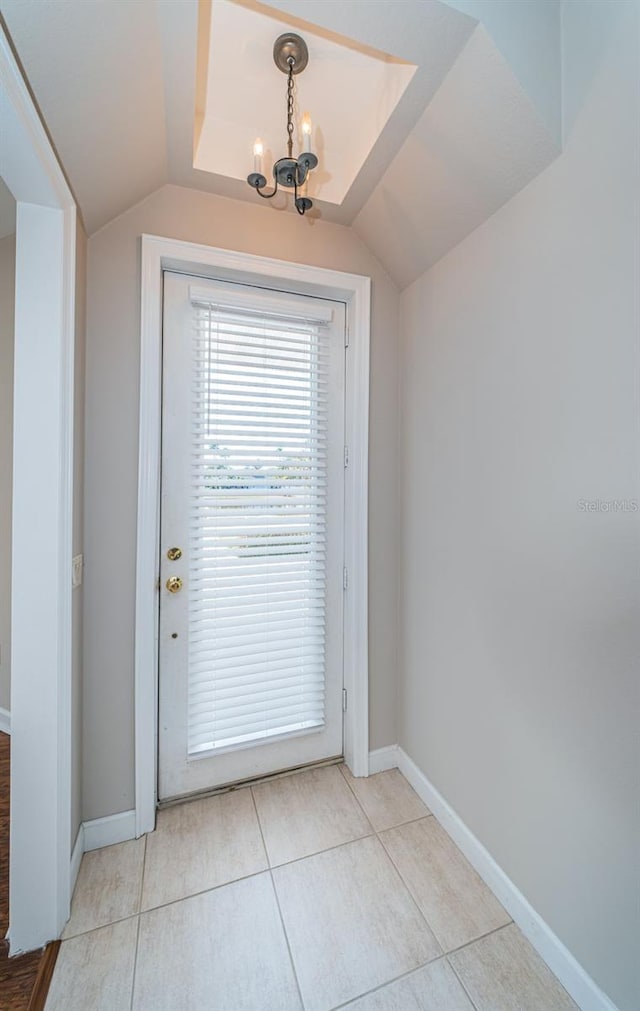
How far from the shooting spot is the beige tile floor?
1082mm

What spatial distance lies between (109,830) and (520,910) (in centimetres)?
149

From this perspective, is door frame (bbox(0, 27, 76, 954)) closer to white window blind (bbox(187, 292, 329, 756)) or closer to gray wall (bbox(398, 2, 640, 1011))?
white window blind (bbox(187, 292, 329, 756))

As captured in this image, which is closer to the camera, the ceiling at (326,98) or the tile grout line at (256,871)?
A: the ceiling at (326,98)

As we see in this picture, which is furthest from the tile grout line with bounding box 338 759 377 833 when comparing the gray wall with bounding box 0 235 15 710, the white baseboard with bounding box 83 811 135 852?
the gray wall with bounding box 0 235 15 710

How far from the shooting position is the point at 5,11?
2.67ft

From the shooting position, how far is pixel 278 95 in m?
1.44

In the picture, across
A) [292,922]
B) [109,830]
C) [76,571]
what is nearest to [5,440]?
[76,571]

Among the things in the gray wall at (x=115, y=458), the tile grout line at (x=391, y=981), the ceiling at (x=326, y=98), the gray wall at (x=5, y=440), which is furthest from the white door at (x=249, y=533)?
the gray wall at (x=5, y=440)

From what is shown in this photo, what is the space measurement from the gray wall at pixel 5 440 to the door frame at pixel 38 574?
1236 millimetres

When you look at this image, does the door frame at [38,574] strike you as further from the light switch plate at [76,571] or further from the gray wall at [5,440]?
the gray wall at [5,440]

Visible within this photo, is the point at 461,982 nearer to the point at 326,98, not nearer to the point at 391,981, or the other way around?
the point at 391,981

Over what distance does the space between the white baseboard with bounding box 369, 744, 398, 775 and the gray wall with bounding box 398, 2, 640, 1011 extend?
37 centimetres

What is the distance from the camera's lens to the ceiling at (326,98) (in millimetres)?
1000

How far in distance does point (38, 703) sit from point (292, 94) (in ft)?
7.29
